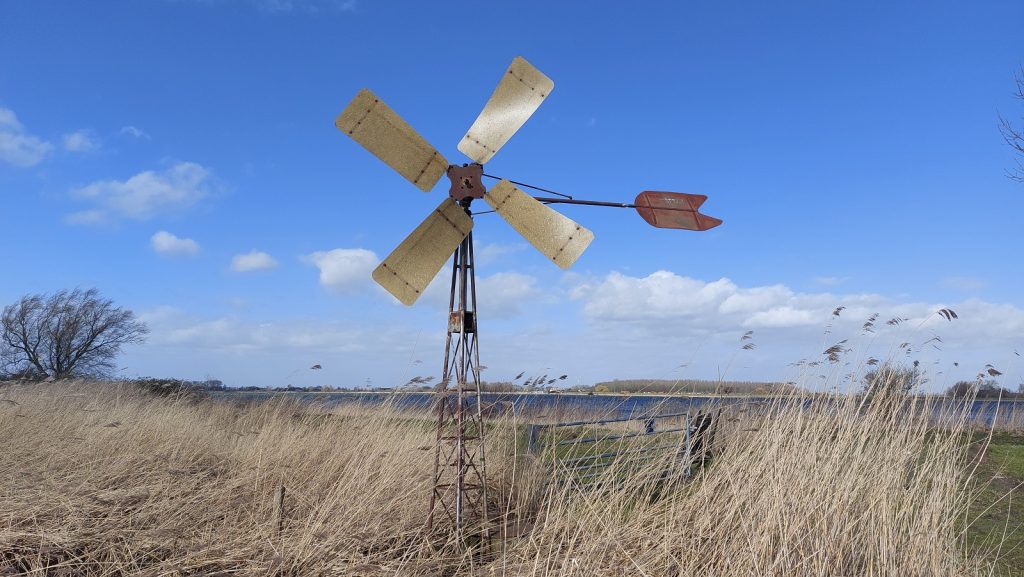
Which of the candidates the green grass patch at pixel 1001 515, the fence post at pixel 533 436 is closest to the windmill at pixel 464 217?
the fence post at pixel 533 436

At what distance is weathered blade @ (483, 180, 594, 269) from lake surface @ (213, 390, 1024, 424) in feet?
3.77

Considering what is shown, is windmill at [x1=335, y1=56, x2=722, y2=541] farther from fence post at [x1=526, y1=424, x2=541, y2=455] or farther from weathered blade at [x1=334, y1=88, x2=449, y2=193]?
fence post at [x1=526, y1=424, x2=541, y2=455]

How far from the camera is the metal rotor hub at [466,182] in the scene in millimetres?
5070

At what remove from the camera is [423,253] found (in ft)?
16.1

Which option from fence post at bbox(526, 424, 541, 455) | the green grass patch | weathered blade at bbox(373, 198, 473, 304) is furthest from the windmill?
the green grass patch

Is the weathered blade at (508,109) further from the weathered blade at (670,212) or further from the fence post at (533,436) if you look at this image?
the fence post at (533,436)

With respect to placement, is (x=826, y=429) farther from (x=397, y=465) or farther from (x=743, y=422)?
(x=397, y=465)

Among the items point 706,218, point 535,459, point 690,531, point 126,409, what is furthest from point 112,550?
point 126,409

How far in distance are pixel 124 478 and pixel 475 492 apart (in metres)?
3.20

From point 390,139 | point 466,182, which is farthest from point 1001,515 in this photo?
point 390,139

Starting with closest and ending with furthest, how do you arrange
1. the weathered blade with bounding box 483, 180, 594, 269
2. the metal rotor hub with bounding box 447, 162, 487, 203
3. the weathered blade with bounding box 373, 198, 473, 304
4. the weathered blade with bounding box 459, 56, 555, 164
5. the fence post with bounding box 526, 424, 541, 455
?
the weathered blade with bounding box 373, 198, 473, 304
the weathered blade with bounding box 483, 180, 594, 269
the metal rotor hub with bounding box 447, 162, 487, 203
the weathered blade with bounding box 459, 56, 555, 164
the fence post with bounding box 526, 424, 541, 455

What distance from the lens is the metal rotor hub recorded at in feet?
16.6

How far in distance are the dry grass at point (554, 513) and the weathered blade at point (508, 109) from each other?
2.35 meters

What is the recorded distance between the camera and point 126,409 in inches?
385
